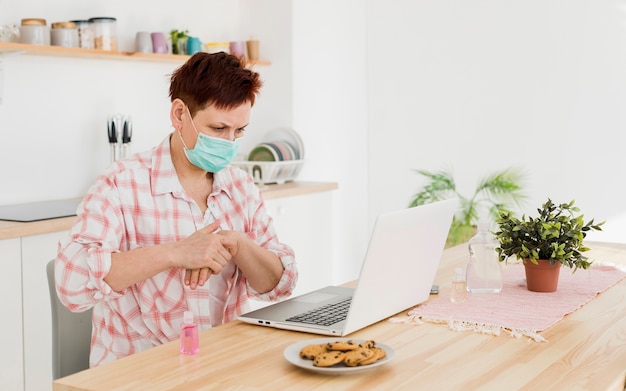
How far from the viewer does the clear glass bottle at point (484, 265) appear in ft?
6.99

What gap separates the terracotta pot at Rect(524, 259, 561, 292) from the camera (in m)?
2.11

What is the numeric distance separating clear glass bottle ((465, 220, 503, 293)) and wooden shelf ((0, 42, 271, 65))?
1.48 meters

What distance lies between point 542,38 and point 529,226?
2.68 metres

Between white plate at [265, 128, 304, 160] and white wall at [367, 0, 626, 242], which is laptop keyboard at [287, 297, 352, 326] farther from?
white wall at [367, 0, 626, 242]

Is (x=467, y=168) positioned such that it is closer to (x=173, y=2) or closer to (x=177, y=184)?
(x=173, y=2)

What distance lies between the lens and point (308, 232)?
4.23 metres

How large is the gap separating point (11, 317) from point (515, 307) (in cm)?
173

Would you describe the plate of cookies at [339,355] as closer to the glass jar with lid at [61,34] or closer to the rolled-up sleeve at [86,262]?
the rolled-up sleeve at [86,262]

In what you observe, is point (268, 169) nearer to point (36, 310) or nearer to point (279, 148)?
point (279, 148)

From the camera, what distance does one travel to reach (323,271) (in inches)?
174

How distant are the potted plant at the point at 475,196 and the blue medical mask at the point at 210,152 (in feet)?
9.07

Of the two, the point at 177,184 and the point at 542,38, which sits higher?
the point at 542,38

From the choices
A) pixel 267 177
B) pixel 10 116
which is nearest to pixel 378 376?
pixel 10 116

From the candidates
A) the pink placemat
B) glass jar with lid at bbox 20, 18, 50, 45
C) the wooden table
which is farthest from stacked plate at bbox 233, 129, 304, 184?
the wooden table
